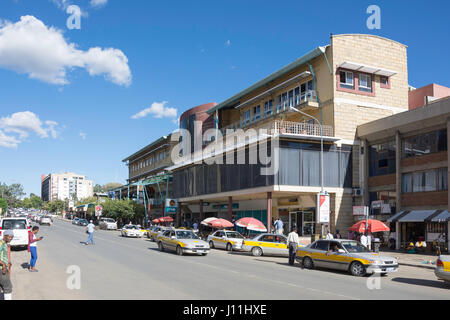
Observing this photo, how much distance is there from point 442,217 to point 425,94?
1902cm

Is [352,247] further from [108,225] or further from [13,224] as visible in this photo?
[108,225]

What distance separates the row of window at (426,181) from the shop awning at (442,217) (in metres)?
1.67

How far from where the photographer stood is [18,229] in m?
23.8

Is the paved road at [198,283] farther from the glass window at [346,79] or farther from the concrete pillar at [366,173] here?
the glass window at [346,79]

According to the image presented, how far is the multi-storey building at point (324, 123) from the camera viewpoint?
111ft

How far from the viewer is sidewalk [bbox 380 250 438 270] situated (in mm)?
21797

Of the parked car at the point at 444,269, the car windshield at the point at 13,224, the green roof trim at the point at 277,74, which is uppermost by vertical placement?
the green roof trim at the point at 277,74

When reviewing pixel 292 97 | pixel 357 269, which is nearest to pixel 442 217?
pixel 357 269

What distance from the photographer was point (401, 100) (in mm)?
37438

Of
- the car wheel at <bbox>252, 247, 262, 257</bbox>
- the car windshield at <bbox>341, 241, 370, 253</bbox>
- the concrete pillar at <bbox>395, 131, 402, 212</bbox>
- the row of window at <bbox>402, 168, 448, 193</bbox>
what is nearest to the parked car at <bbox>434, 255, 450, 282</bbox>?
the car windshield at <bbox>341, 241, 370, 253</bbox>

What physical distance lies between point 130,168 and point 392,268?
80.9m

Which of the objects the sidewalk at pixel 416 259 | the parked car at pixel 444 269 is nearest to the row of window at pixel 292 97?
the sidewalk at pixel 416 259

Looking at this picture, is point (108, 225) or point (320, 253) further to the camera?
point (108, 225)
